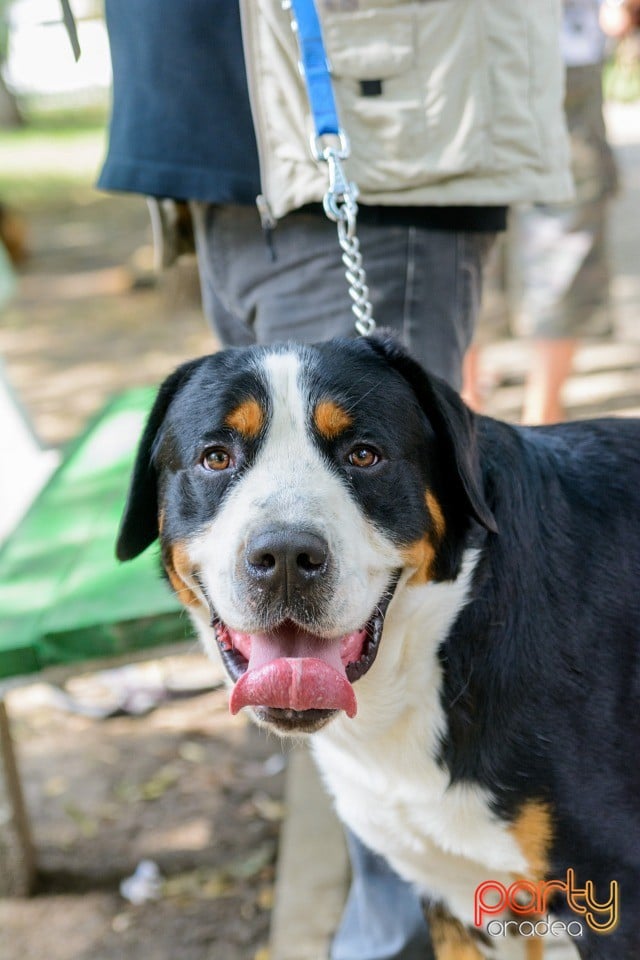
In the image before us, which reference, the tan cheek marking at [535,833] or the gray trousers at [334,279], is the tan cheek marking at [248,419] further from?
the tan cheek marking at [535,833]

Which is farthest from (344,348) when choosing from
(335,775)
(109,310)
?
(109,310)

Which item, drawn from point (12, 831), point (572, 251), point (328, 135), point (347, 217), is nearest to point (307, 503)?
point (347, 217)

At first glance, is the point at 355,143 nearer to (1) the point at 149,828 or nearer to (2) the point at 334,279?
(2) the point at 334,279

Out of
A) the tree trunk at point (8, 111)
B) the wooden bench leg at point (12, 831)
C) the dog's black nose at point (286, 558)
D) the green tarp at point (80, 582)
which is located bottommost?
the tree trunk at point (8, 111)

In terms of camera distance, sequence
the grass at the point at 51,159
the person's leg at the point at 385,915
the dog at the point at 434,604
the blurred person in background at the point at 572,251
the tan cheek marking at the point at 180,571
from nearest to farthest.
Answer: the dog at the point at 434,604, the tan cheek marking at the point at 180,571, the person's leg at the point at 385,915, the blurred person in background at the point at 572,251, the grass at the point at 51,159

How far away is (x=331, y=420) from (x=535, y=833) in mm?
830

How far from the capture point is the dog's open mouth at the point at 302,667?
72.2 inches

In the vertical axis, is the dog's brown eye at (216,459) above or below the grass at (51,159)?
above

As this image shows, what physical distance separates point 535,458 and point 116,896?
1.87 m

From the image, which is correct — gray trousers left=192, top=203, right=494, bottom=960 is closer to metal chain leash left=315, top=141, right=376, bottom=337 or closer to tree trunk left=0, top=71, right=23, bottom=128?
metal chain leash left=315, top=141, right=376, bottom=337

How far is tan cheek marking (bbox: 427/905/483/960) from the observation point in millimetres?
2381

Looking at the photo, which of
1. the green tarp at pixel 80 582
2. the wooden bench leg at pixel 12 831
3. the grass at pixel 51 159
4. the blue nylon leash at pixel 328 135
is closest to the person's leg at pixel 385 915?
the green tarp at pixel 80 582

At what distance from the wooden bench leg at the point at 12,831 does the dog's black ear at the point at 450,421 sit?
1.54 meters

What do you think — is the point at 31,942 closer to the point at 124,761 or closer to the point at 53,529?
the point at 124,761
